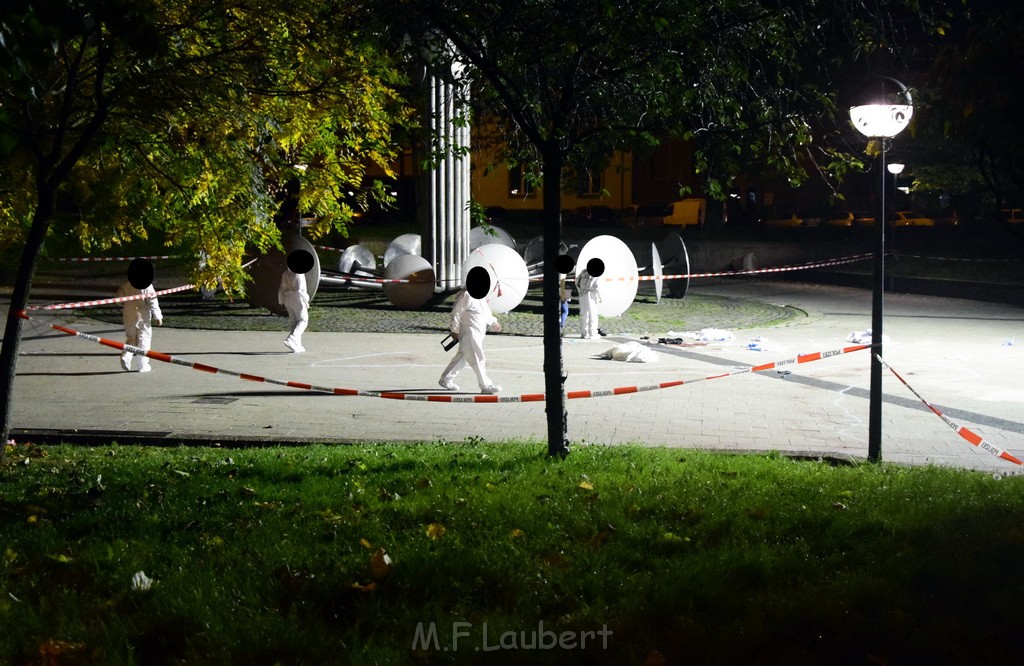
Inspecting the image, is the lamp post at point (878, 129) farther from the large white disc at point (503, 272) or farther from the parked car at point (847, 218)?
the parked car at point (847, 218)

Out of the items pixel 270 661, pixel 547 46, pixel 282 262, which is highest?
pixel 547 46

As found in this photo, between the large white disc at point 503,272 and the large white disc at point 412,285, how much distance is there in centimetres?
184

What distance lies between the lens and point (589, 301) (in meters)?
17.7

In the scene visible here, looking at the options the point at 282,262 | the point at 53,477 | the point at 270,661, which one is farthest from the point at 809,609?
the point at 282,262

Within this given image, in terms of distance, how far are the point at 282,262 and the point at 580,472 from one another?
47.4 ft

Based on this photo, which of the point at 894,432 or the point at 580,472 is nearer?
the point at 580,472

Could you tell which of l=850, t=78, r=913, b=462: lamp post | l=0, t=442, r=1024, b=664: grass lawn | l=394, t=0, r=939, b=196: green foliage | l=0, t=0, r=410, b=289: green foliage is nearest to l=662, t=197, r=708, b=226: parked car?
l=0, t=0, r=410, b=289: green foliage

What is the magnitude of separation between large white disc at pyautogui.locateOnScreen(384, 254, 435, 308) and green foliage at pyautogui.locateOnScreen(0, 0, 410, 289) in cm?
1114

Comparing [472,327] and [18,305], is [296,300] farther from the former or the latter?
[18,305]

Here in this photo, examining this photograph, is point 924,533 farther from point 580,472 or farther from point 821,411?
point 821,411

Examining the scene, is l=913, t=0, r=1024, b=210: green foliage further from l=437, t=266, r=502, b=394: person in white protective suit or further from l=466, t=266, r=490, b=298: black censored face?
l=437, t=266, r=502, b=394: person in white protective suit

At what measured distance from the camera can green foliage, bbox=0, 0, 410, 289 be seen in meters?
7.99

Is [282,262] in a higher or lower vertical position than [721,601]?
higher

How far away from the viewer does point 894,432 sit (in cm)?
986
